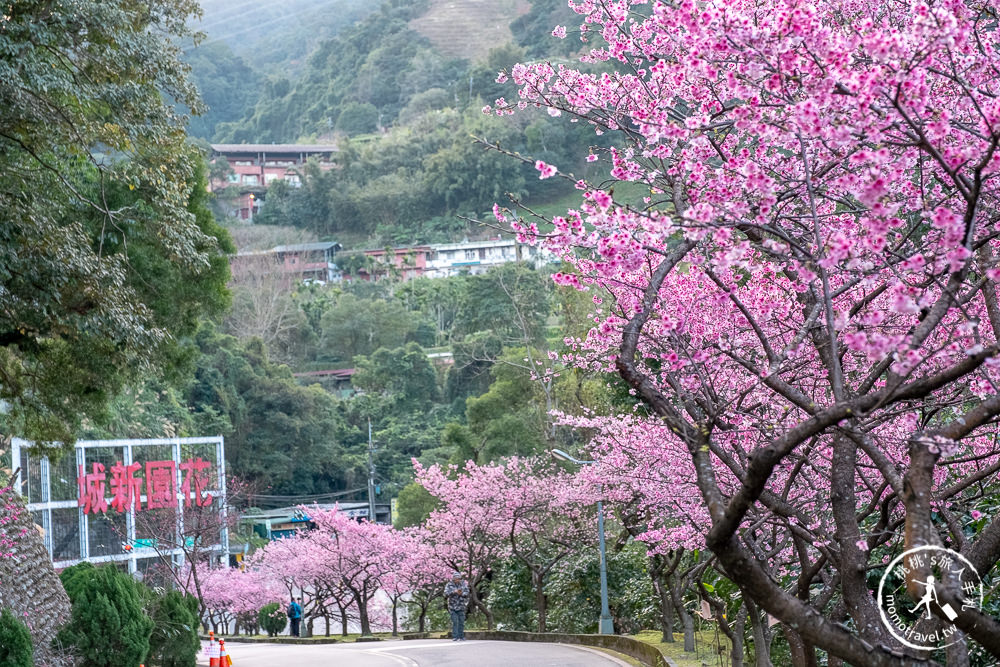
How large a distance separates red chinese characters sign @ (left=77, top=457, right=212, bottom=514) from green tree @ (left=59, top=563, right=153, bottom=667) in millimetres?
14753

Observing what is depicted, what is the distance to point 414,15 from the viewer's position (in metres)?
130

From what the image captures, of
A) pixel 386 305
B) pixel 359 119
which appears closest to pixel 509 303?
pixel 386 305

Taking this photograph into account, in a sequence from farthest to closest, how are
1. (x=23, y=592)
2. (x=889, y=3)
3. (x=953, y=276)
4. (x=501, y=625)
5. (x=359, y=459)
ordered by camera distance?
(x=359, y=459)
(x=501, y=625)
(x=23, y=592)
(x=889, y=3)
(x=953, y=276)

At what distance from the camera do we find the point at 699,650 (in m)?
13.9

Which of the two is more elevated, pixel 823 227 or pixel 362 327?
pixel 362 327

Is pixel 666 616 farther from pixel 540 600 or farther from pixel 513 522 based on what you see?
pixel 513 522

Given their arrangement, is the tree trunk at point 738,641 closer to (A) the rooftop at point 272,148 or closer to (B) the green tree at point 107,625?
(B) the green tree at point 107,625

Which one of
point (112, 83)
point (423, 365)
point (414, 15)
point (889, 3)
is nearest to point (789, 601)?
point (889, 3)

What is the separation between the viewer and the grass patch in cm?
1200

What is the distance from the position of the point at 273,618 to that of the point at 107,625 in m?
19.2

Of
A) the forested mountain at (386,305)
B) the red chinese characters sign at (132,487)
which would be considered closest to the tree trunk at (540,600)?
the forested mountain at (386,305)

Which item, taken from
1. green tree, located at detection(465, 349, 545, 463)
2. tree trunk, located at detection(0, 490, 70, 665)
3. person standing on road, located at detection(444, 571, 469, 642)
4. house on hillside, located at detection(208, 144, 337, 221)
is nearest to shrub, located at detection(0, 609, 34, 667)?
tree trunk, located at detection(0, 490, 70, 665)

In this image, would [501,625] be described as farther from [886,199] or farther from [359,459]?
[359,459]

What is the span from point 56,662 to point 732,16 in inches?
442
